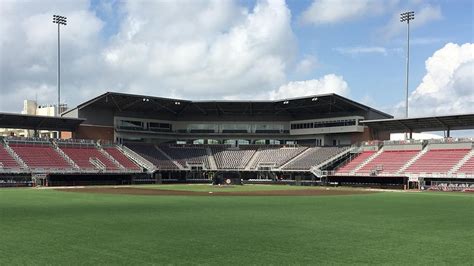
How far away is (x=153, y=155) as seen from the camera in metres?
89.0

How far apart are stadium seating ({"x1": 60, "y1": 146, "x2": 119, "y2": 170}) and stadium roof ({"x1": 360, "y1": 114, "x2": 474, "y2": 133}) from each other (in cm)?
4239

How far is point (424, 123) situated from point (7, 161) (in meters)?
60.6

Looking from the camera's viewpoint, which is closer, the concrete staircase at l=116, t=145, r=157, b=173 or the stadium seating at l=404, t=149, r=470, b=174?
the stadium seating at l=404, t=149, r=470, b=174

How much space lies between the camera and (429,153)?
73375 mm

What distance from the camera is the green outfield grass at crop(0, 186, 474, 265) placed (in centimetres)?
1373

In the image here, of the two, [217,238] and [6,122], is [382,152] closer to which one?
[6,122]

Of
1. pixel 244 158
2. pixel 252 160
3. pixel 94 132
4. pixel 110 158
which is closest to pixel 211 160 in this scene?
pixel 244 158

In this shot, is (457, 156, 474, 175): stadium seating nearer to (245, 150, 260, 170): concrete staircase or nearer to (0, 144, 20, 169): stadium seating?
(245, 150, 260, 170): concrete staircase

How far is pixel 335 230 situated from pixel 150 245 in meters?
7.78

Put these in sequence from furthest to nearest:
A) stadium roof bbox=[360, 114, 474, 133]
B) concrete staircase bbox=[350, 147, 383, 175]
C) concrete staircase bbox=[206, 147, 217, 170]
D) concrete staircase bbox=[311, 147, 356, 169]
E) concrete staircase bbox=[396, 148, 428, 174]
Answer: concrete staircase bbox=[206, 147, 217, 170] → concrete staircase bbox=[311, 147, 356, 169] → concrete staircase bbox=[350, 147, 383, 175] → stadium roof bbox=[360, 114, 474, 133] → concrete staircase bbox=[396, 148, 428, 174]

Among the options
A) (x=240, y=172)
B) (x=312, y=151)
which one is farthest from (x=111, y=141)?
(x=312, y=151)

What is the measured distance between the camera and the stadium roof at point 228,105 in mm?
83938

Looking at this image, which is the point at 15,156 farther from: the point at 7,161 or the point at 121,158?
the point at 121,158

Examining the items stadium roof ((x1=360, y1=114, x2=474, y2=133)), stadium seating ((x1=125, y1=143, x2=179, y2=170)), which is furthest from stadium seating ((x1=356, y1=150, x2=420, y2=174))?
stadium seating ((x1=125, y1=143, x2=179, y2=170))
